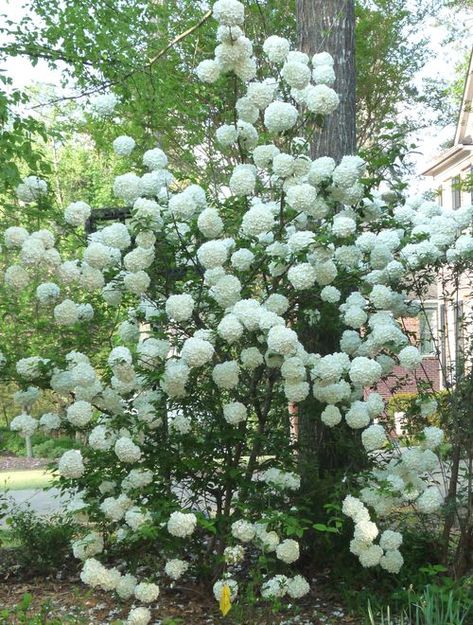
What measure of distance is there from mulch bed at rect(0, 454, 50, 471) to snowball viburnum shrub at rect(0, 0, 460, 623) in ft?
47.6

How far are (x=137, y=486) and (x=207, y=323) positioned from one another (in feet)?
3.05

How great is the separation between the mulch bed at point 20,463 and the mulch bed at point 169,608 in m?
13.6

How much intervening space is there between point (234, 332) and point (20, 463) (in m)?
16.9

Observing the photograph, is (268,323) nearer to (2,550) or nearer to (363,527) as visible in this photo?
(363,527)

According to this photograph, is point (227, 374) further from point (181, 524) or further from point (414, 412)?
point (414, 412)

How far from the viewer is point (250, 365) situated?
13.7 ft

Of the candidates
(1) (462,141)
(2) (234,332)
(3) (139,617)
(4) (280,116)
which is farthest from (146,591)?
(1) (462,141)

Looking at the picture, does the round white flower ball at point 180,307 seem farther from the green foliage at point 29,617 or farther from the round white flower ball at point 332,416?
the green foliage at point 29,617

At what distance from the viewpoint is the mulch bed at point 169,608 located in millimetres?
4387

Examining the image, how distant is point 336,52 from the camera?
5938 millimetres

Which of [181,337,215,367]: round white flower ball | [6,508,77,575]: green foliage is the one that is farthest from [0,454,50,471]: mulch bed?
[181,337,215,367]: round white flower ball

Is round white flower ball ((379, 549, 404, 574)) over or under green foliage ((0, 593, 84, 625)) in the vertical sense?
over

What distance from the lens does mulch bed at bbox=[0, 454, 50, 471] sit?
1888cm

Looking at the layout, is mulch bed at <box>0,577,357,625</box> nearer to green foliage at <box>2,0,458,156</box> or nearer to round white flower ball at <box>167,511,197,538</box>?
round white flower ball at <box>167,511,197,538</box>
